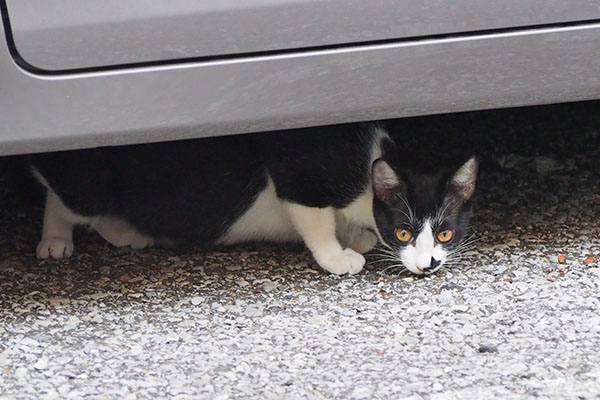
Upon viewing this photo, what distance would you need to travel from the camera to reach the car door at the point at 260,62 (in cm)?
152

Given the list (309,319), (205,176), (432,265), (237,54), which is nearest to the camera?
Result: (237,54)

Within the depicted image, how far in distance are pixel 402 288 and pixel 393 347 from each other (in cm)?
28

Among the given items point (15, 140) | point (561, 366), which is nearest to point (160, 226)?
point (15, 140)

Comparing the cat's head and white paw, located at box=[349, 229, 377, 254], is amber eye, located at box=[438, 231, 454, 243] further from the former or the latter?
white paw, located at box=[349, 229, 377, 254]

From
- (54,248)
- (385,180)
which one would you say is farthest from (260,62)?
(54,248)

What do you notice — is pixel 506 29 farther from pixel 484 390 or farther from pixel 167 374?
pixel 167 374

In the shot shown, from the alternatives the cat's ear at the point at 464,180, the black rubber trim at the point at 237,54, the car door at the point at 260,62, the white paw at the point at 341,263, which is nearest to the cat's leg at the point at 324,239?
the white paw at the point at 341,263

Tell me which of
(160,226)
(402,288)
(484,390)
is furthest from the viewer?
(160,226)

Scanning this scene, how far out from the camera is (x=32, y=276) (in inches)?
79.2

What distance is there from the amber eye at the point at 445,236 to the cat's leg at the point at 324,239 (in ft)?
0.66

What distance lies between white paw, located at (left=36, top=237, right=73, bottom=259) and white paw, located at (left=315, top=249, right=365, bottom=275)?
0.66 m

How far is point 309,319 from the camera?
180 cm

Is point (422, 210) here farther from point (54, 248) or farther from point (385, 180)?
point (54, 248)

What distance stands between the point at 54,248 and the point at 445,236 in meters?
1.00
